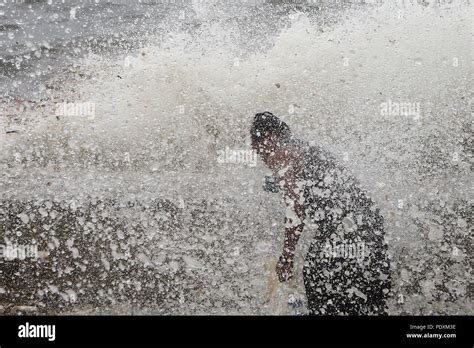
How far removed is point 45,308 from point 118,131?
4.32 ft

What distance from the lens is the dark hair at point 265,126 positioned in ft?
9.67

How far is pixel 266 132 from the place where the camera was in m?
2.97

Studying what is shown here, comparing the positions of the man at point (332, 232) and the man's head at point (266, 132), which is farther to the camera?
the man's head at point (266, 132)

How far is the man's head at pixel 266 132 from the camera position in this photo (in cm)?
288

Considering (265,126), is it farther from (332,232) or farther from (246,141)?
(332,232)
